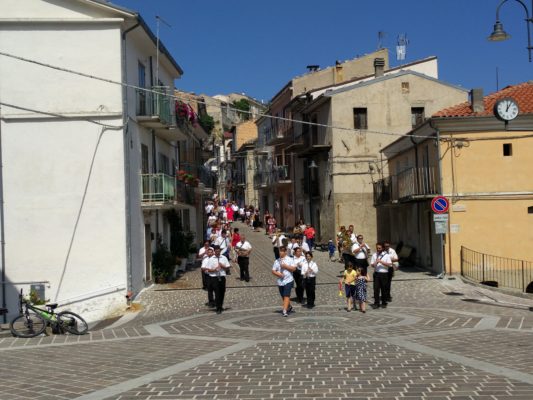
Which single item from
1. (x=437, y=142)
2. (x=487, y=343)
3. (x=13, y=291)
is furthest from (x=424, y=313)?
(x=13, y=291)

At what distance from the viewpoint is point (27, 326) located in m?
14.6

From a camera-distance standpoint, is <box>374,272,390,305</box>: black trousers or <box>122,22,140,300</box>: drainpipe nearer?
<box>374,272,390,305</box>: black trousers

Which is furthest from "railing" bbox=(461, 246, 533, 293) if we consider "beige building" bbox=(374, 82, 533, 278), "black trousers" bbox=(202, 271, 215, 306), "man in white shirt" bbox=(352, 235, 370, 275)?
"black trousers" bbox=(202, 271, 215, 306)

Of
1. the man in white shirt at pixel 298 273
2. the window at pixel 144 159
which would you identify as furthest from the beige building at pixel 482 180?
the window at pixel 144 159

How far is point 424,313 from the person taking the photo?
15.8m

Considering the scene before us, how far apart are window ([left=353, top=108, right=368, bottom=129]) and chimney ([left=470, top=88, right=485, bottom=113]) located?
36.3 feet

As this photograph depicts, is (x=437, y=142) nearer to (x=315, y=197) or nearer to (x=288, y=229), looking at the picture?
(x=315, y=197)

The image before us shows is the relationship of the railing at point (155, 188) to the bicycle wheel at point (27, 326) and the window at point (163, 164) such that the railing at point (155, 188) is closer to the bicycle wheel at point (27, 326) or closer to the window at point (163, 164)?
the window at point (163, 164)

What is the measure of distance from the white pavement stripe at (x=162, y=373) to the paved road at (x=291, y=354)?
0.02m

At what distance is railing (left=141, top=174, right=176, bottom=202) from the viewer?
2206cm

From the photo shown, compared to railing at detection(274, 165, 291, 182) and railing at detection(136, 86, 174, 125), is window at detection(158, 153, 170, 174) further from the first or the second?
railing at detection(274, 165, 291, 182)

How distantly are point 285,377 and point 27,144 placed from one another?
1350 centimetres

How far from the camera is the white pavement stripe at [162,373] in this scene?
8.61m

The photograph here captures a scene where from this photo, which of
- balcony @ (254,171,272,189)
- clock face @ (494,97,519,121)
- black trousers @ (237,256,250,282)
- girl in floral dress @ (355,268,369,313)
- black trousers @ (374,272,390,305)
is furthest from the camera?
balcony @ (254,171,272,189)
